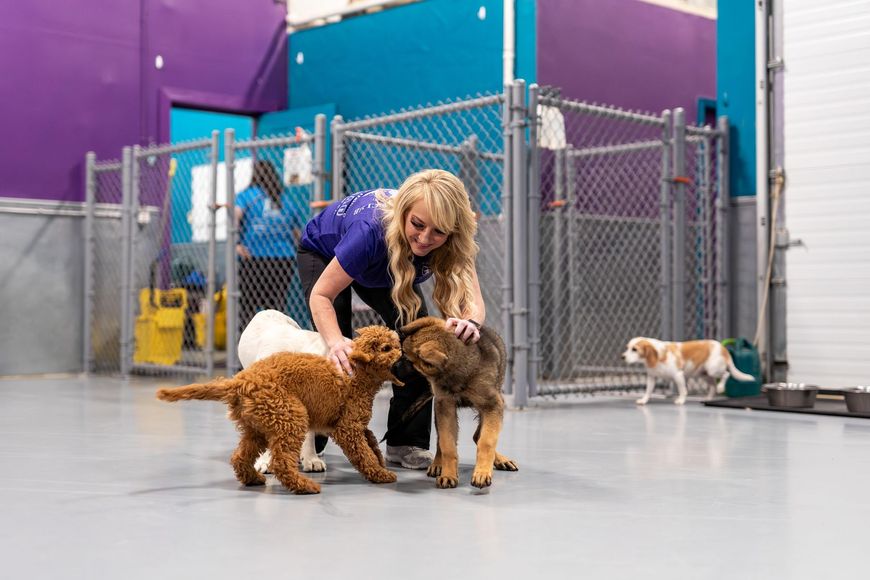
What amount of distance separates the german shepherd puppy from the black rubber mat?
3.00m

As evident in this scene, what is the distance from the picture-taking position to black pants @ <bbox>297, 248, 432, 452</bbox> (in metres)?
3.77

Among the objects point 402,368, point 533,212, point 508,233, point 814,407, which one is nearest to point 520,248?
point 508,233

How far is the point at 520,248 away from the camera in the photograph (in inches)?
230

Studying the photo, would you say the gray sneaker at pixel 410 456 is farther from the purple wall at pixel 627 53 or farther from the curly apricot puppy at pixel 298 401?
the purple wall at pixel 627 53

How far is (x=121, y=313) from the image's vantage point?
846 centimetres

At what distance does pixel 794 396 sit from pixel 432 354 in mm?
3441

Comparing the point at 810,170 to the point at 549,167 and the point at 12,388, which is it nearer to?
the point at 549,167

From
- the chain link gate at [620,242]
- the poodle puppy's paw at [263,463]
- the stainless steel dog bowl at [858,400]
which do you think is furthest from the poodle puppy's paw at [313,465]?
the stainless steel dog bowl at [858,400]

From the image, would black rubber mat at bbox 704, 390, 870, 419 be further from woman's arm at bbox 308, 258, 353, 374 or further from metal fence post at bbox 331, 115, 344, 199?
woman's arm at bbox 308, 258, 353, 374

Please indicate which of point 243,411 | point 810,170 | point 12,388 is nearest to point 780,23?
point 810,170

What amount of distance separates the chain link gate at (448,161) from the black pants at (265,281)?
0.73m

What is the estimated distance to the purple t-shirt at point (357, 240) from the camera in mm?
3367

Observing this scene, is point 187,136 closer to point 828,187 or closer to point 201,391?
point 828,187

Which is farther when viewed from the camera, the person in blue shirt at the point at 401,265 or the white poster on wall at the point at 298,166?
the white poster on wall at the point at 298,166
